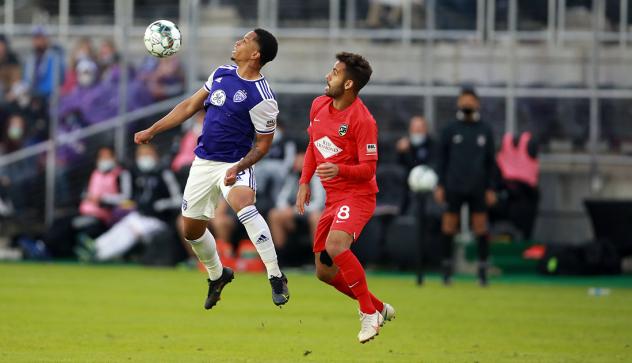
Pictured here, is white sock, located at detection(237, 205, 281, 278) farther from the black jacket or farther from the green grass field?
the black jacket

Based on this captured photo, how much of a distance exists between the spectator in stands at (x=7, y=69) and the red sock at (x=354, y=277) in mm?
14686

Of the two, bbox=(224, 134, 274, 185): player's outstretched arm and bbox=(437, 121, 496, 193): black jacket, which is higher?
bbox=(224, 134, 274, 185): player's outstretched arm

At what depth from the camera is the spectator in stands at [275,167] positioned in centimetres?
2191

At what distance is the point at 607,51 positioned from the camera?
22.2 metres

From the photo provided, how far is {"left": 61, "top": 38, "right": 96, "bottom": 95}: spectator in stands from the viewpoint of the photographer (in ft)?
79.3

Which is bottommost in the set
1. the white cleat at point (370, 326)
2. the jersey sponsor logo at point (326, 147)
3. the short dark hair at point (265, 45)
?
the white cleat at point (370, 326)

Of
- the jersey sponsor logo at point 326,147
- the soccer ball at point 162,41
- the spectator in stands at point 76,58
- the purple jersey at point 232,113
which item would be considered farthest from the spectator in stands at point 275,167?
the jersey sponsor logo at point 326,147

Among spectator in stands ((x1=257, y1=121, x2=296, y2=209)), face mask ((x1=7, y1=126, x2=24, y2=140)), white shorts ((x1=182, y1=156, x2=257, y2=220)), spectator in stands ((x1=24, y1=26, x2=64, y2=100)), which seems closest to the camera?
white shorts ((x1=182, y1=156, x2=257, y2=220))

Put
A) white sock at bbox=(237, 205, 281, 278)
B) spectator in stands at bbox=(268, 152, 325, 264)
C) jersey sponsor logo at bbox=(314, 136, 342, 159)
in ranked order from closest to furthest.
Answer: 1. jersey sponsor logo at bbox=(314, 136, 342, 159)
2. white sock at bbox=(237, 205, 281, 278)
3. spectator in stands at bbox=(268, 152, 325, 264)


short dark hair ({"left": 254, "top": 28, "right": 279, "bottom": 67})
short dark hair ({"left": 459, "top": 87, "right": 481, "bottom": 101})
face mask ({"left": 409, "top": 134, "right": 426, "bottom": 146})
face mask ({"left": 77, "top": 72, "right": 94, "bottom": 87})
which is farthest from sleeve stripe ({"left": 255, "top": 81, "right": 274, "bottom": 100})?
face mask ({"left": 77, "top": 72, "right": 94, "bottom": 87})

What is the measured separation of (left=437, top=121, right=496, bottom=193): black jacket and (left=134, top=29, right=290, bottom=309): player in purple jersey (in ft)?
23.0

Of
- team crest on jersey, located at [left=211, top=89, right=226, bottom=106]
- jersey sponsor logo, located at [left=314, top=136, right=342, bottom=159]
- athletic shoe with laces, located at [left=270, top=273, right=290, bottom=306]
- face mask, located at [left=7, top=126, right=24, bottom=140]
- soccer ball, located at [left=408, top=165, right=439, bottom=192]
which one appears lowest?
athletic shoe with laces, located at [left=270, top=273, right=290, bottom=306]

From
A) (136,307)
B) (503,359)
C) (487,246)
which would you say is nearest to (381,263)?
(487,246)

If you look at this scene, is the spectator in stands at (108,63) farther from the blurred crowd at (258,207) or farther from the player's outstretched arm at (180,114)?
the player's outstretched arm at (180,114)
